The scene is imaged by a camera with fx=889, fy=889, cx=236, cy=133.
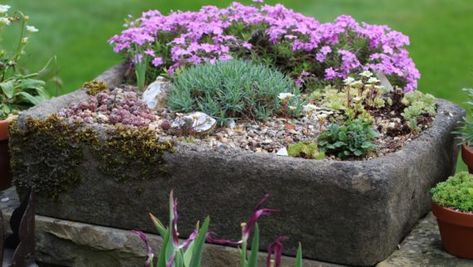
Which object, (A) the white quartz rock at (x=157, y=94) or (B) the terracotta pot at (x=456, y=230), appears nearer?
(B) the terracotta pot at (x=456, y=230)

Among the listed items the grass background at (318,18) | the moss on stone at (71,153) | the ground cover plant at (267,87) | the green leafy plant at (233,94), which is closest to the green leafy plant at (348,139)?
the ground cover plant at (267,87)

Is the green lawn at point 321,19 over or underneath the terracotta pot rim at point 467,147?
over

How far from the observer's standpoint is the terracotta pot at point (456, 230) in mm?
3809

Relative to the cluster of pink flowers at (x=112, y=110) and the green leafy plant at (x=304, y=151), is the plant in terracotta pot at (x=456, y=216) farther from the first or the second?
the cluster of pink flowers at (x=112, y=110)

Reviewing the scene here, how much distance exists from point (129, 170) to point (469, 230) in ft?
5.14

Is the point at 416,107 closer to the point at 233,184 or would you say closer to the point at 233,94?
the point at 233,94

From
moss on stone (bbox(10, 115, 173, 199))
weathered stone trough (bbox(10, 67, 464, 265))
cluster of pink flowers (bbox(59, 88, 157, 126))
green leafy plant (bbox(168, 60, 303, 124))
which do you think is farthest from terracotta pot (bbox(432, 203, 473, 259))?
cluster of pink flowers (bbox(59, 88, 157, 126))

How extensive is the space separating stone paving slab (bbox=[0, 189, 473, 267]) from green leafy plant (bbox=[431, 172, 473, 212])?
Answer: 0.25 metres

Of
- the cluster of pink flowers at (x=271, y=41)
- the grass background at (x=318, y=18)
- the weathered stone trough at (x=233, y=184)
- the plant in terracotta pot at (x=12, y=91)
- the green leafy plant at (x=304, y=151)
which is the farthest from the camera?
the grass background at (x=318, y=18)

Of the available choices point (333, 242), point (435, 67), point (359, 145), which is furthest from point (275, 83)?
point (435, 67)

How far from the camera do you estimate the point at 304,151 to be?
4051mm

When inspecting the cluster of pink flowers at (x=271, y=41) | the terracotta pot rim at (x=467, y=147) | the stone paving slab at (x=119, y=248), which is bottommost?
the stone paving slab at (x=119, y=248)

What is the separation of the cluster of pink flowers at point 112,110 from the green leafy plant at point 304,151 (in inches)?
32.5

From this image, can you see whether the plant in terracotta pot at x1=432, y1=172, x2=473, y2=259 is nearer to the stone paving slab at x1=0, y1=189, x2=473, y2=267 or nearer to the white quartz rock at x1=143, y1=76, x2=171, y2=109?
the stone paving slab at x1=0, y1=189, x2=473, y2=267
